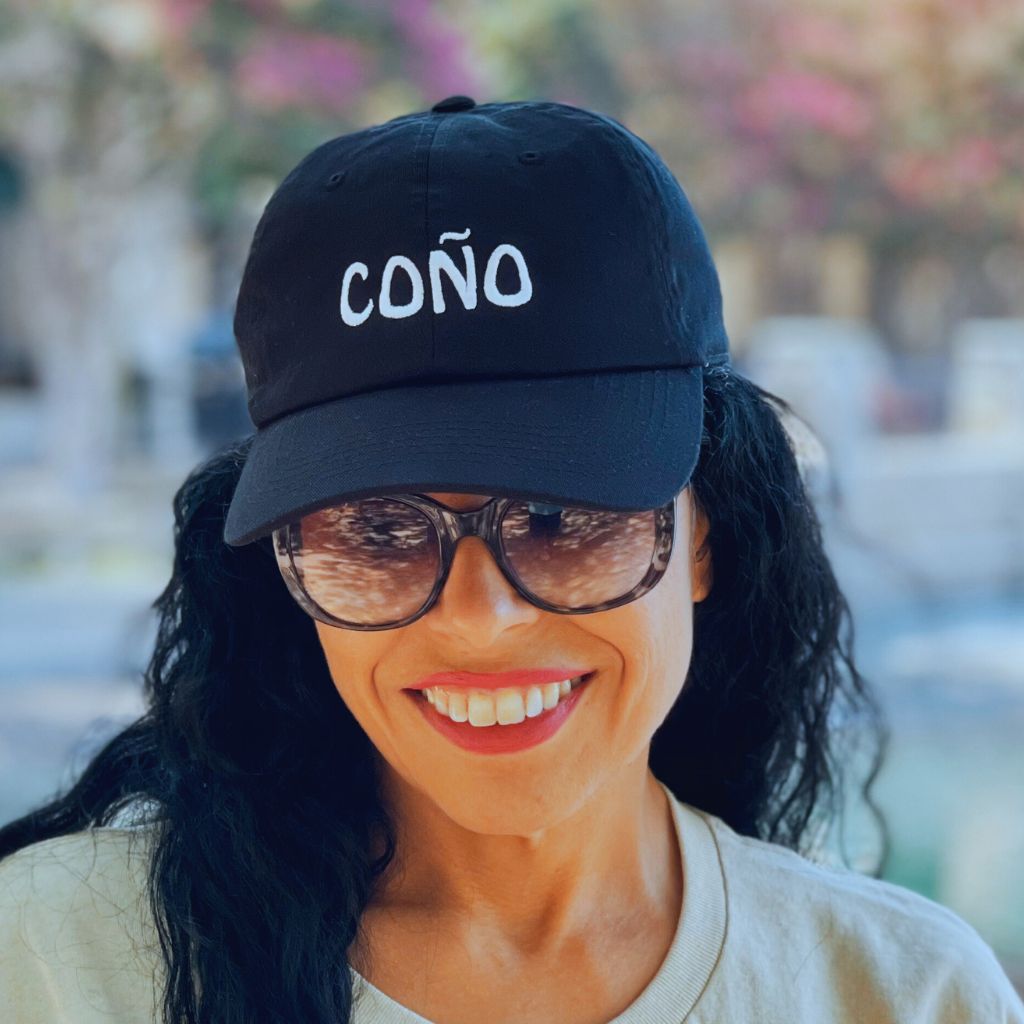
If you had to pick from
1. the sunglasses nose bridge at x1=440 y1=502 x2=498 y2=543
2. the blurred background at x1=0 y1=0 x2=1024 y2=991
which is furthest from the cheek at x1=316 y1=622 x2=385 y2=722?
the blurred background at x1=0 y1=0 x2=1024 y2=991

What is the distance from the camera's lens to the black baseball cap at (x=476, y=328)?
1153 mm

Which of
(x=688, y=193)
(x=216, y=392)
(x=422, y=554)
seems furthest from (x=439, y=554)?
(x=216, y=392)

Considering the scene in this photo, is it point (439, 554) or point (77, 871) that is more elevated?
point (439, 554)

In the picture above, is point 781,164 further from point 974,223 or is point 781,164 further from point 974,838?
point 974,838

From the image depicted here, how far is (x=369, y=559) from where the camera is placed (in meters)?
1.18

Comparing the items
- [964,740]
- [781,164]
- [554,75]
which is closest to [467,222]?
[964,740]

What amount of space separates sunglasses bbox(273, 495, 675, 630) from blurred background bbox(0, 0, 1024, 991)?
12.0 feet

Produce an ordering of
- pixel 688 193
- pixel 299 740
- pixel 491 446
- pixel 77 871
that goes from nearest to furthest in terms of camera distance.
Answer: pixel 491 446 < pixel 77 871 < pixel 299 740 < pixel 688 193

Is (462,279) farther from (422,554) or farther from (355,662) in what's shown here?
(355,662)

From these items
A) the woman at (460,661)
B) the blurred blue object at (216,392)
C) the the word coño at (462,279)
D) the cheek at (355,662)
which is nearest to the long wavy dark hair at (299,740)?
the woman at (460,661)

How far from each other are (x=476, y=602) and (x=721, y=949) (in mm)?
397

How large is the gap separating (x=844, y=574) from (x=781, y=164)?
19.9ft

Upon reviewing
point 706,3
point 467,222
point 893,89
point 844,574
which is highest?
point 706,3

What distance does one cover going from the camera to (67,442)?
10.5 metres
